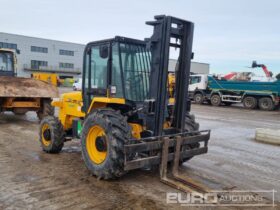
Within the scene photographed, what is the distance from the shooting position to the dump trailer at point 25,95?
33.0 ft

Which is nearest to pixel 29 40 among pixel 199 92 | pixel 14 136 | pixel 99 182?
pixel 199 92

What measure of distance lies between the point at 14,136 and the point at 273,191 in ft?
22.4

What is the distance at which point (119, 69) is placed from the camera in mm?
5164

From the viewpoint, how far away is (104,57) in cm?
516

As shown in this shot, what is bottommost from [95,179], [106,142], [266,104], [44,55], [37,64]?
[95,179]

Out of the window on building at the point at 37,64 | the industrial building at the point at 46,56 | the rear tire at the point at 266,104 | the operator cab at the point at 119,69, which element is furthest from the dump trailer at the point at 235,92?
the window on building at the point at 37,64

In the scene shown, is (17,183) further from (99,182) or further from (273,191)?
(273,191)

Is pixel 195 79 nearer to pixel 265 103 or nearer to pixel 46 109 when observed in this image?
pixel 265 103

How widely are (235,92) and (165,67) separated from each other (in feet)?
65.2

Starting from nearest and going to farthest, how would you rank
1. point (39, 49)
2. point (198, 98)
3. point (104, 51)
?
point (104, 51) → point (198, 98) → point (39, 49)

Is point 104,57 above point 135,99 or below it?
above

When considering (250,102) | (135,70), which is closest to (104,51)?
(135,70)

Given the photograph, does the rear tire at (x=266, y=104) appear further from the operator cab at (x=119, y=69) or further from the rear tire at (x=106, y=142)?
the rear tire at (x=106, y=142)

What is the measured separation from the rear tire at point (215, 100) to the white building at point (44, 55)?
5131cm
